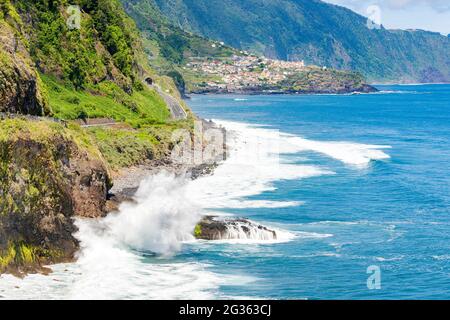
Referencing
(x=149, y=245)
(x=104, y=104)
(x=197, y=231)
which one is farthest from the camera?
(x=104, y=104)

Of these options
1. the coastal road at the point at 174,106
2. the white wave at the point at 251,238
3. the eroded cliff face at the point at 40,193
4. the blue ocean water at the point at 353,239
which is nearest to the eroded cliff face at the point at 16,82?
the eroded cliff face at the point at 40,193

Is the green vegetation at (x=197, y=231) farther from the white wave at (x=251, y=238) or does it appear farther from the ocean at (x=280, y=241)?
the white wave at (x=251, y=238)

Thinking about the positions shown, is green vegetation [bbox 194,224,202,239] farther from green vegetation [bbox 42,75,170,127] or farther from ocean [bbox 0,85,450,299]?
green vegetation [bbox 42,75,170,127]

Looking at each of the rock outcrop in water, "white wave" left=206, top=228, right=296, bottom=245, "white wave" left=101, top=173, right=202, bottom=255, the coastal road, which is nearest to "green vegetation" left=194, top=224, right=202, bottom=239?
the rock outcrop in water

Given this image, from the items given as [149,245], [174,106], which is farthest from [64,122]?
[174,106]

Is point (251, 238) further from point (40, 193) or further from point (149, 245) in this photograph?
point (40, 193)
